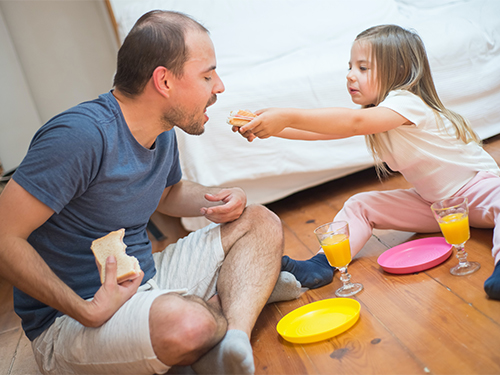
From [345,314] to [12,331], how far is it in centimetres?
123

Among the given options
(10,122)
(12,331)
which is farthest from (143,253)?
(10,122)

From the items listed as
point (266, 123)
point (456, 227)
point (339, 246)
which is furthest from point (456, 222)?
point (266, 123)

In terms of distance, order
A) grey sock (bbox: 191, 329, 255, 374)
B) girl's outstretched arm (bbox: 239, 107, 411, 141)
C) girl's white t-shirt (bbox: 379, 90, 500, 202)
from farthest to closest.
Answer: girl's white t-shirt (bbox: 379, 90, 500, 202) → girl's outstretched arm (bbox: 239, 107, 411, 141) → grey sock (bbox: 191, 329, 255, 374)

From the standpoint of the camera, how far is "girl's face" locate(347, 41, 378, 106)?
148 centimetres

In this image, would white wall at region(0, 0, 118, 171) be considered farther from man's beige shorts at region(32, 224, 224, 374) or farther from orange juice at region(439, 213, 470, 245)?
orange juice at region(439, 213, 470, 245)

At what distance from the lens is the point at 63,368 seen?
3.33ft

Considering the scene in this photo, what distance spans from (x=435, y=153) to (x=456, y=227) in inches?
13.8

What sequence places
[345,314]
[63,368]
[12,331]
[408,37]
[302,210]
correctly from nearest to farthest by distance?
[63,368] < [345,314] < [408,37] < [12,331] < [302,210]

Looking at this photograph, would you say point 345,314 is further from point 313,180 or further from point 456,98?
point 456,98

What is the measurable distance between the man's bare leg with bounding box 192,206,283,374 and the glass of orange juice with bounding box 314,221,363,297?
0.42ft

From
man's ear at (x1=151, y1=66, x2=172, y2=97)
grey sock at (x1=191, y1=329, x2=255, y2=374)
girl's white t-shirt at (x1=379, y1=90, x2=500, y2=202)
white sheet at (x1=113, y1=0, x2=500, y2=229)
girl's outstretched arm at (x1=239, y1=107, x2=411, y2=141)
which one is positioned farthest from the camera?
white sheet at (x1=113, y1=0, x2=500, y2=229)

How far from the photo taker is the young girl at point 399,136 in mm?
1296

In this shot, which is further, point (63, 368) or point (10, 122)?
point (10, 122)

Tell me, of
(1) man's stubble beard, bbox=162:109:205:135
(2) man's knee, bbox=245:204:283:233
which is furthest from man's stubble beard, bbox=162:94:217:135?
(2) man's knee, bbox=245:204:283:233
